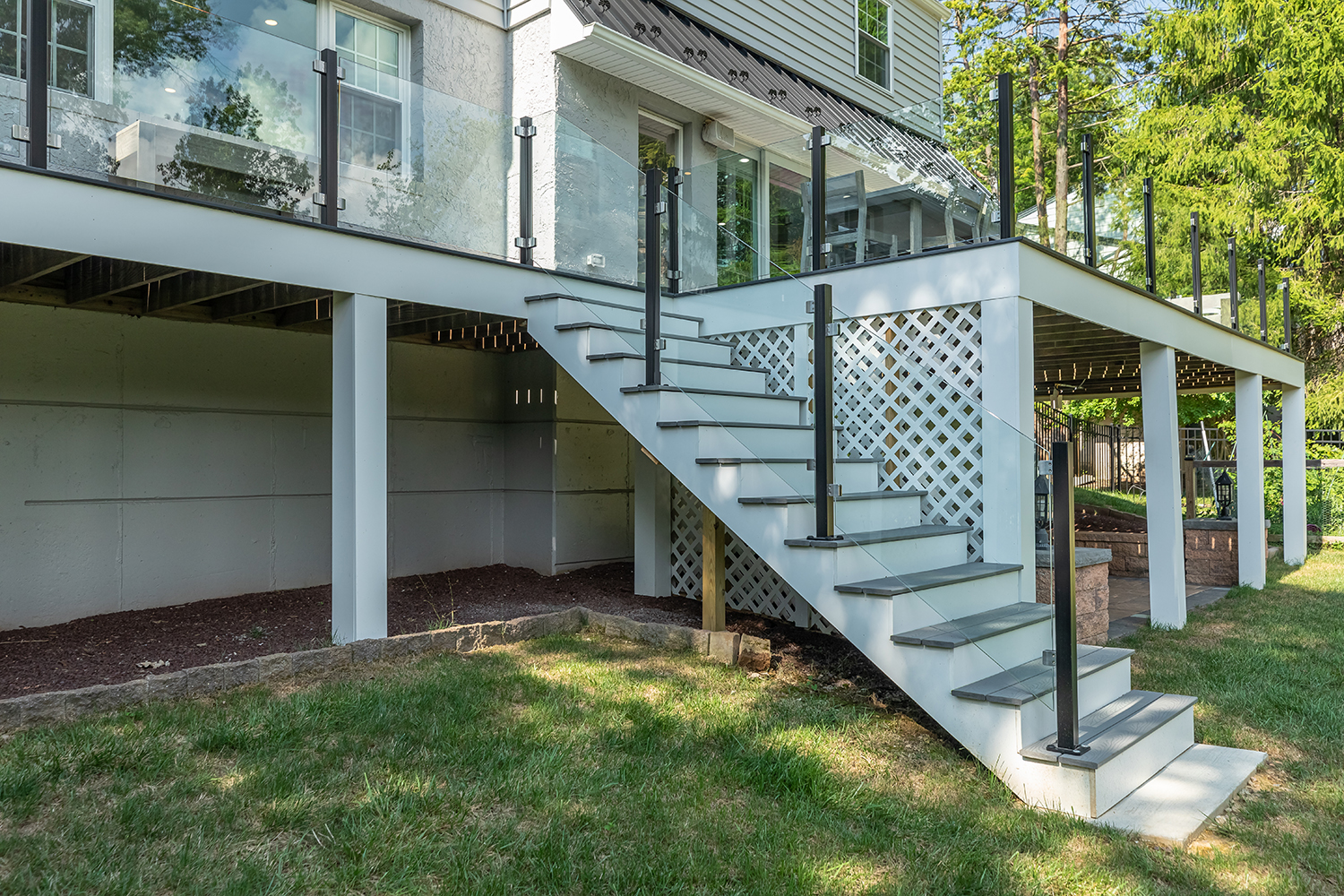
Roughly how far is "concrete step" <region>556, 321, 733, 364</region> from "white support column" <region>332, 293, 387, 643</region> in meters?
1.18

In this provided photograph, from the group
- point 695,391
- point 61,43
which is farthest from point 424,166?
point 695,391

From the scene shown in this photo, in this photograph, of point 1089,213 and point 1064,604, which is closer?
point 1064,604

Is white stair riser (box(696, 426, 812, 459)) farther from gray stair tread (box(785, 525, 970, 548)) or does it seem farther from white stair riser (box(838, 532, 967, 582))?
white stair riser (box(838, 532, 967, 582))

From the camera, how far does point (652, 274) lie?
17.0 feet

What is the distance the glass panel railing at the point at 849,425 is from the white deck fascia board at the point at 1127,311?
1.51 ft

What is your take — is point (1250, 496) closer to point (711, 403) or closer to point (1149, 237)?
point (1149, 237)

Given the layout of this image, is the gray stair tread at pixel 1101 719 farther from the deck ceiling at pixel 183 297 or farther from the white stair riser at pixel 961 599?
the deck ceiling at pixel 183 297

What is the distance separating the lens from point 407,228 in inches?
198

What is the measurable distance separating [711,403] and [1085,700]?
228 centimetres

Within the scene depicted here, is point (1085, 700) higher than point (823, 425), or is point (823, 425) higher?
point (823, 425)

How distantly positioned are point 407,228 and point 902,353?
2.94 meters

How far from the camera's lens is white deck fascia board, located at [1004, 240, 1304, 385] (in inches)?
190

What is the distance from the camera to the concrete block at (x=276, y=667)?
428 cm

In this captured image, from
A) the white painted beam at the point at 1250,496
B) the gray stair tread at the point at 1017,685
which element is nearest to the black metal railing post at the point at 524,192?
the gray stair tread at the point at 1017,685
